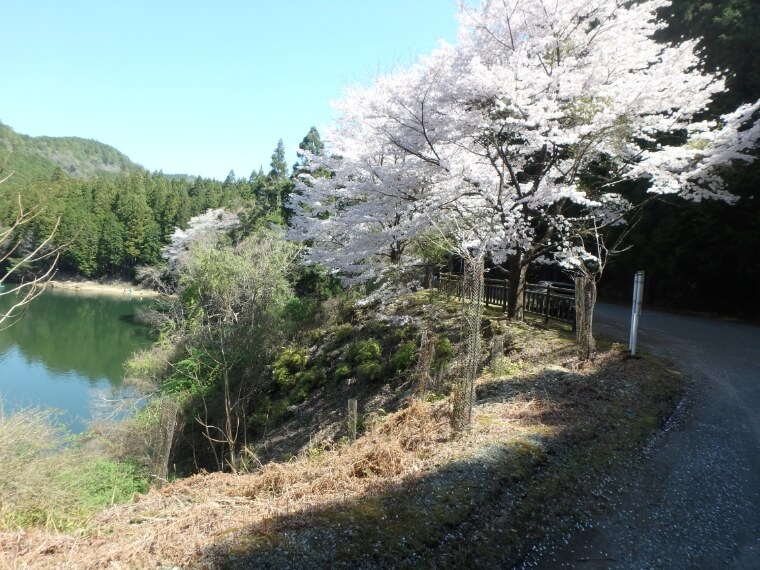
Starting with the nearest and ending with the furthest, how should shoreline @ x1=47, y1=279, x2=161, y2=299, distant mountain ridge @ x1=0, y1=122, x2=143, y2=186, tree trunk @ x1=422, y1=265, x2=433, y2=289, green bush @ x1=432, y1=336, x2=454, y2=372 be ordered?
green bush @ x1=432, y1=336, x2=454, y2=372
tree trunk @ x1=422, y1=265, x2=433, y2=289
shoreline @ x1=47, y1=279, x2=161, y2=299
distant mountain ridge @ x1=0, y1=122, x2=143, y2=186

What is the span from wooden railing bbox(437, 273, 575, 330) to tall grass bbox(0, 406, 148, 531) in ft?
28.5

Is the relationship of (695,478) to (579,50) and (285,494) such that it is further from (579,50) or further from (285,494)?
(579,50)

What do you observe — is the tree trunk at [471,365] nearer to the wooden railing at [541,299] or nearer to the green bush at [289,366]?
the wooden railing at [541,299]

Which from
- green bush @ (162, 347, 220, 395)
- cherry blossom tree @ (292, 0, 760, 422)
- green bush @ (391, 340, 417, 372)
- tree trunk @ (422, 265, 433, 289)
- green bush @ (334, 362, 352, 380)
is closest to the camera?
cherry blossom tree @ (292, 0, 760, 422)

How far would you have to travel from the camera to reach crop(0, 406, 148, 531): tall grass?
180 inches

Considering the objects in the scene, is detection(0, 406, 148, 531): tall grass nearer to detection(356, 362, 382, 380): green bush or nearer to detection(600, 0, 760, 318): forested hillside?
detection(356, 362, 382, 380): green bush

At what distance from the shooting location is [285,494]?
149 inches

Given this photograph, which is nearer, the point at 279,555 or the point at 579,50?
the point at 279,555

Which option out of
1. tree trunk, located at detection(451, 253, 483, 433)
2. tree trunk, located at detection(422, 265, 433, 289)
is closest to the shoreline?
tree trunk, located at detection(422, 265, 433, 289)

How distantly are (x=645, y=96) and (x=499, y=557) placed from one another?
28.4ft

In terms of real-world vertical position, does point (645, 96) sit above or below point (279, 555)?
above

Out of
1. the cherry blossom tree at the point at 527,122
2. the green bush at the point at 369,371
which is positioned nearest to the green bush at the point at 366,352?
the green bush at the point at 369,371

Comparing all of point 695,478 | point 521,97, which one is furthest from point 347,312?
point 695,478

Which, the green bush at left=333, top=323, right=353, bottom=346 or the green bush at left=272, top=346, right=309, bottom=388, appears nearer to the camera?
the green bush at left=272, top=346, right=309, bottom=388
